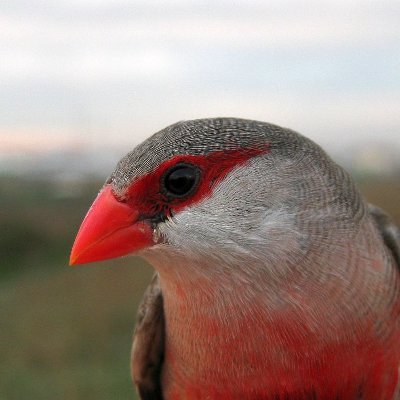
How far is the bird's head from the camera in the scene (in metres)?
1.10

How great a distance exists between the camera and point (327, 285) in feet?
3.78

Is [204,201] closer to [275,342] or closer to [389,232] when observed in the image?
[275,342]

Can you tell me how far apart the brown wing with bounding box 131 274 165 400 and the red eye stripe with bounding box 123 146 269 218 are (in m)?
0.46

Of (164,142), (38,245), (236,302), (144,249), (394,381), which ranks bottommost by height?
(38,245)

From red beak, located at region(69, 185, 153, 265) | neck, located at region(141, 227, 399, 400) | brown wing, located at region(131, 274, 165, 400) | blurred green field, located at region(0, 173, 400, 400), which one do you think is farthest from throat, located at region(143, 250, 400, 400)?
blurred green field, located at region(0, 173, 400, 400)

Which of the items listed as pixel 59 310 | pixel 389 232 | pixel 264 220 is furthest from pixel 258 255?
pixel 59 310

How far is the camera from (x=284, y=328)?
1171mm

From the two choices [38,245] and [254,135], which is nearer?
[254,135]

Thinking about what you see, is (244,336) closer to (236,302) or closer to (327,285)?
(236,302)

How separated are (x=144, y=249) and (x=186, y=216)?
4.5 inches

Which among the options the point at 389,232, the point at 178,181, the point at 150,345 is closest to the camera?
the point at 178,181

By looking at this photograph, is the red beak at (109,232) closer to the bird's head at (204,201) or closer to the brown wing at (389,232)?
the bird's head at (204,201)

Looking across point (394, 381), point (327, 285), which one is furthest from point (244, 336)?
point (394, 381)

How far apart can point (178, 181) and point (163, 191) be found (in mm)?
37
